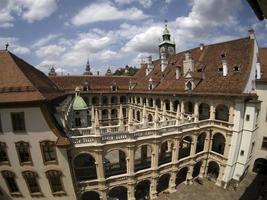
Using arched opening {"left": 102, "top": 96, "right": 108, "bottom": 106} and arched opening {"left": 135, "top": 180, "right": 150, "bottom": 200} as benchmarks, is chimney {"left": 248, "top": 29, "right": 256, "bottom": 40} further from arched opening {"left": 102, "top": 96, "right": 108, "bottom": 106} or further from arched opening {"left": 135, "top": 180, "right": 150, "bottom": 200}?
arched opening {"left": 102, "top": 96, "right": 108, "bottom": 106}

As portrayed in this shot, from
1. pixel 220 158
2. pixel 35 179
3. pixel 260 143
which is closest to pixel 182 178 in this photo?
pixel 220 158

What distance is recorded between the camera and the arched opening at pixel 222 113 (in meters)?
32.0

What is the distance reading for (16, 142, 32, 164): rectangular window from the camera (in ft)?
69.3

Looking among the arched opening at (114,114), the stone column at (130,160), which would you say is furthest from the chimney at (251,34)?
the arched opening at (114,114)

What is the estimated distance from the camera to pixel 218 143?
3466cm

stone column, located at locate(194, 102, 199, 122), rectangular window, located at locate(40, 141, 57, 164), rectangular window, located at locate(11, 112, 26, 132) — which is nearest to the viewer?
rectangular window, located at locate(11, 112, 26, 132)

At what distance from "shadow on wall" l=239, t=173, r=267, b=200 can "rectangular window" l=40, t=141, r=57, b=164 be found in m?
27.2

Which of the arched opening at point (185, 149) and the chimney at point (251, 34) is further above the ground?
the chimney at point (251, 34)

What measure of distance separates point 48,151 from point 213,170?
28587 mm

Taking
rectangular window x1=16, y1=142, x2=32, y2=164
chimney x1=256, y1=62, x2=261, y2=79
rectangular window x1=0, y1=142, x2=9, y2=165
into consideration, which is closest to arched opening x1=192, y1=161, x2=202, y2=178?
chimney x1=256, y1=62, x2=261, y2=79

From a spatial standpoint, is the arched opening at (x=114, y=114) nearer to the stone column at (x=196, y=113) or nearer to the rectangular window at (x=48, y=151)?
the stone column at (x=196, y=113)

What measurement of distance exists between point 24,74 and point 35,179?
39.7 ft

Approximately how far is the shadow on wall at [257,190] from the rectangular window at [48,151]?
27.2m

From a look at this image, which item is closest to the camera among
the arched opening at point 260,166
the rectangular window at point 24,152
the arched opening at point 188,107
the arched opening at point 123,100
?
the rectangular window at point 24,152
